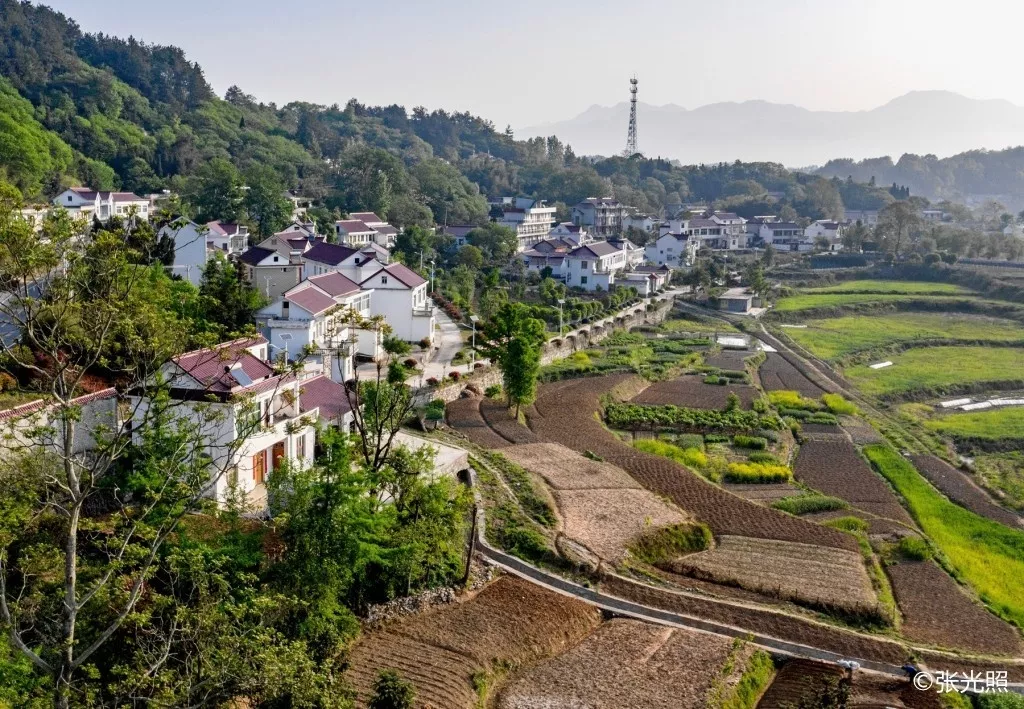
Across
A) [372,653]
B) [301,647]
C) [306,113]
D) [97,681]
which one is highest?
[306,113]

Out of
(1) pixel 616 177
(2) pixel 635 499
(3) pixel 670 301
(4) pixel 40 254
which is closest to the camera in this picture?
(4) pixel 40 254

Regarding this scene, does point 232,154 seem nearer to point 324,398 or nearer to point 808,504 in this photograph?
point 324,398

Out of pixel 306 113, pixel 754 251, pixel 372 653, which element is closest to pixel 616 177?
pixel 754 251

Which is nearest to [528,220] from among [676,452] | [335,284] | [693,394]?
[693,394]

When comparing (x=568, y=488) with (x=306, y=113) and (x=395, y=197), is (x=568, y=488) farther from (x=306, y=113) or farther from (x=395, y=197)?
(x=306, y=113)

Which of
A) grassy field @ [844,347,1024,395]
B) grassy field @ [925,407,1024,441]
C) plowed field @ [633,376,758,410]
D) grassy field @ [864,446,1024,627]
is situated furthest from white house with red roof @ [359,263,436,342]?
grassy field @ [925,407,1024,441]

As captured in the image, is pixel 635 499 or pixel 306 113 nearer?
pixel 635 499

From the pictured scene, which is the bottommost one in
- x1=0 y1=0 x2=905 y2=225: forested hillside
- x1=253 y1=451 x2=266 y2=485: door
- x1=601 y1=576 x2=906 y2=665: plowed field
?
x1=601 y1=576 x2=906 y2=665: plowed field

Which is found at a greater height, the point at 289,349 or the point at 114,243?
the point at 114,243

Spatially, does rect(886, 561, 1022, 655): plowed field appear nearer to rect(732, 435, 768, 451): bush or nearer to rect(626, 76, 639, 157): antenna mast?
rect(732, 435, 768, 451): bush
